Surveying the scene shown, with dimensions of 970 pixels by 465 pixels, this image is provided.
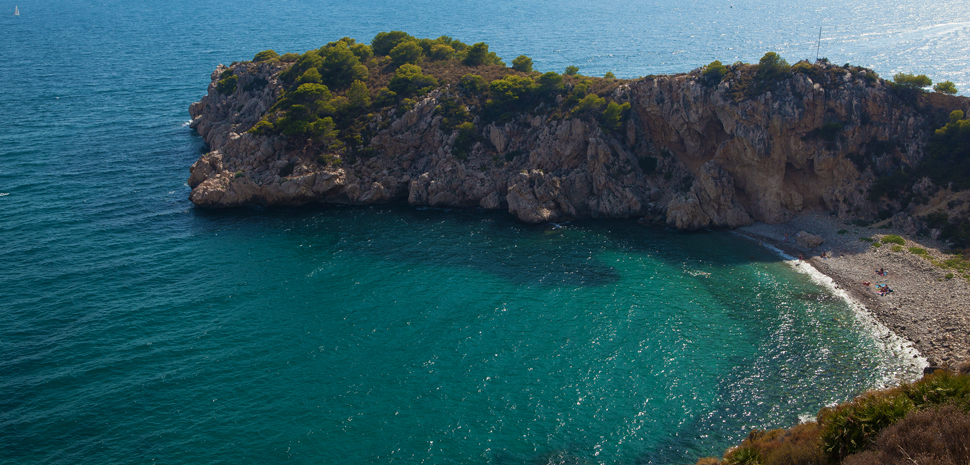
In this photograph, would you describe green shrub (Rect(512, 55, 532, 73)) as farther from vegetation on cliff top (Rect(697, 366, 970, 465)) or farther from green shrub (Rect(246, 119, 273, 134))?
vegetation on cliff top (Rect(697, 366, 970, 465))

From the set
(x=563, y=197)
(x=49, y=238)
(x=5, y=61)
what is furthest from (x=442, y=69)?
(x=5, y=61)

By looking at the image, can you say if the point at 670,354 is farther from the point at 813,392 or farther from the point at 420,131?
the point at 420,131

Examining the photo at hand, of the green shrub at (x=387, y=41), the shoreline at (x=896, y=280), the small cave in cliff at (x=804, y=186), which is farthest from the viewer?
the green shrub at (x=387, y=41)

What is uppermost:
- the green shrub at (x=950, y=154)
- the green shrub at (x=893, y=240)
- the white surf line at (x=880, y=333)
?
the green shrub at (x=950, y=154)

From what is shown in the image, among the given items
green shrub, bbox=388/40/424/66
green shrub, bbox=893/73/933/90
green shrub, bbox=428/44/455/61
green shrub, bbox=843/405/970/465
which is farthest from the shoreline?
green shrub, bbox=388/40/424/66

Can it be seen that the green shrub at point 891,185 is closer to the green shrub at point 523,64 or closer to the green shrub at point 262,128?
the green shrub at point 523,64

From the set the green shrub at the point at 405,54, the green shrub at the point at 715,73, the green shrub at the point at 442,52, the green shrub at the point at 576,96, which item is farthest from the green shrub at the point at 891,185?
the green shrub at the point at 405,54

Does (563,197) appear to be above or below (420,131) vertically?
below
